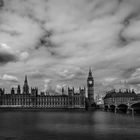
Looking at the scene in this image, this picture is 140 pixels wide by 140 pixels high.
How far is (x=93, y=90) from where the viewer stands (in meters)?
172

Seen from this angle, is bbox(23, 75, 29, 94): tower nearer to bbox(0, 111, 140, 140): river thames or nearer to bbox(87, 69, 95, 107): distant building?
bbox(87, 69, 95, 107): distant building

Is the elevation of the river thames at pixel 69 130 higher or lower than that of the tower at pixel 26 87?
lower

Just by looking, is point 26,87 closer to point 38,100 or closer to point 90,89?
point 38,100

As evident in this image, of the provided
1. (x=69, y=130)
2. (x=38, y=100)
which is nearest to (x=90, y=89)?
(x=38, y=100)

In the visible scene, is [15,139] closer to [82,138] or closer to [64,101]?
[82,138]

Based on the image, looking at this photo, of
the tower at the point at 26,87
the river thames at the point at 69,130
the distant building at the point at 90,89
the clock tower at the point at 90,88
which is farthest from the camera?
the clock tower at the point at 90,88

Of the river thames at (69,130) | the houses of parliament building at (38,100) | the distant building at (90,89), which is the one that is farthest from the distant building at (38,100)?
the river thames at (69,130)

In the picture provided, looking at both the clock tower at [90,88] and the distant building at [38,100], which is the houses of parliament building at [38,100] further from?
the clock tower at [90,88]

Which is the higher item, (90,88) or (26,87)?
(26,87)

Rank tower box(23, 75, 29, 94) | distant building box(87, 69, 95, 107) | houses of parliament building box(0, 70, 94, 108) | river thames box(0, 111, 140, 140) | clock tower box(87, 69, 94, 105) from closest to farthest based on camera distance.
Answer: river thames box(0, 111, 140, 140), houses of parliament building box(0, 70, 94, 108), tower box(23, 75, 29, 94), distant building box(87, 69, 95, 107), clock tower box(87, 69, 94, 105)

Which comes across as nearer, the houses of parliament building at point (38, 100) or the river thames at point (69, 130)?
the river thames at point (69, 130)

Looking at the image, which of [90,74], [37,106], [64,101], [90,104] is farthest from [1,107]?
[90,74]

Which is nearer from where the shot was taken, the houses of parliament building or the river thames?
the river thames

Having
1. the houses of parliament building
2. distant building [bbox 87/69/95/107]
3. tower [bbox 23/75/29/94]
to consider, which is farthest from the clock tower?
tower [bbox 23/75/29/94]
